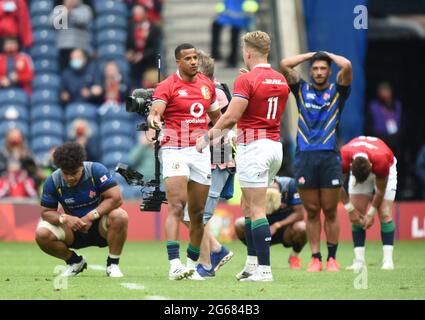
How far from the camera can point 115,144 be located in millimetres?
22812

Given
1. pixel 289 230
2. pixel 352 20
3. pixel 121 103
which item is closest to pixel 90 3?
pixel 121 103

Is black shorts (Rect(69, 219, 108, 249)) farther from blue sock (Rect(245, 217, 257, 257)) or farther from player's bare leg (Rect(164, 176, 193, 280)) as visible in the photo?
blue sock (Rect(245, 217, 257, 257))

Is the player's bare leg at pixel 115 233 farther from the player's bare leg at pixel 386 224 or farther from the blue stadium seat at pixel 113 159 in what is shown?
the blue stadium seat at pixel 113 159

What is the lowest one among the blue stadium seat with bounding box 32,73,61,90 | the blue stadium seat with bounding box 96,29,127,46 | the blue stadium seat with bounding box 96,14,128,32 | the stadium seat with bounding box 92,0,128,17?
the blue stadium seat with bounding box 32,73,61,90

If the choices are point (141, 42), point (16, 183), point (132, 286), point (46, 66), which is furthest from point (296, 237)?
point (46, 66)

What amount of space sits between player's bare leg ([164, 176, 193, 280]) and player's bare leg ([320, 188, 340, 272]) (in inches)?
98.0

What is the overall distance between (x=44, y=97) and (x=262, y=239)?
12316 mm

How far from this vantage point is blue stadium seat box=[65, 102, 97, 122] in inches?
906

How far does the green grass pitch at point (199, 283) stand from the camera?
1048 cm

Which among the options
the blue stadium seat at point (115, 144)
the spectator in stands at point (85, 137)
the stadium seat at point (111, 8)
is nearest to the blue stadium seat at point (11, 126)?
the spectator in stands at point (85, 137)

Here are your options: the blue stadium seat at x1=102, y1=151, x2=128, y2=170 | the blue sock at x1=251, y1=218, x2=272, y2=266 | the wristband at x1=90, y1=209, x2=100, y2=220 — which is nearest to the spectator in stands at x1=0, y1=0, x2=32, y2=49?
the blue stadium seat at x1=102, y1=151, x2=128, y2=170

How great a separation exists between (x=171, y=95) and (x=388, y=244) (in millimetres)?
4078

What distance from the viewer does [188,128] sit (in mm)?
12320

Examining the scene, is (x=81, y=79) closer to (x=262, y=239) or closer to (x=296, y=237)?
(x=296, y=237)
